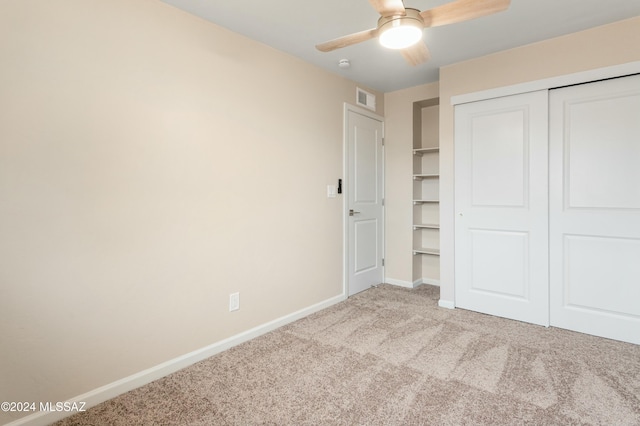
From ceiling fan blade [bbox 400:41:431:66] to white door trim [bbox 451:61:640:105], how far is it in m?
1.29

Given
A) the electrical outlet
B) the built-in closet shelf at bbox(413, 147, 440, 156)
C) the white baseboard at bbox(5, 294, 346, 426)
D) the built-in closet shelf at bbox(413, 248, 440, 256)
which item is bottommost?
the white baseboard at bbox(5, 294, 346, 426)

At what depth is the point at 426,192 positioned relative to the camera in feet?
14.3

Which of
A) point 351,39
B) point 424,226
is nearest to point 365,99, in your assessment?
point 424,226

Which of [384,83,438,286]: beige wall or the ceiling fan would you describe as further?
[384,83,438,286]: beige wall

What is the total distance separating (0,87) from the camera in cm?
157

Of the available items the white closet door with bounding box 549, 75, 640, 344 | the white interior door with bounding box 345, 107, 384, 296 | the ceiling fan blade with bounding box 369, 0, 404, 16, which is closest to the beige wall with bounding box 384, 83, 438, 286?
the white interior door with bounding box 345, 107, 384, 296

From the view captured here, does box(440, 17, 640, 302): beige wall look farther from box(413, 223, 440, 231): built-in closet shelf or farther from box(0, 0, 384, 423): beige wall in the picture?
box(0, 0, 384, 423): beige wall

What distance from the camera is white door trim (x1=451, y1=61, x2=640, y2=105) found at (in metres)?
2.51

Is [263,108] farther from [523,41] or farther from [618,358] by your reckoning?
[618,358]

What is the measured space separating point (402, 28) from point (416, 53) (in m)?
0.40

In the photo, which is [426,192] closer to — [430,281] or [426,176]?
[426,176]

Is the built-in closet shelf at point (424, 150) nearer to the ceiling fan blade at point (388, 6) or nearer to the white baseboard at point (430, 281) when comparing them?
the white baseboard at point (430, 281)

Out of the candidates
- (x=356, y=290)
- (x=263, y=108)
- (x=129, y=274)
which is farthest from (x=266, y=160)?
(x=356, y=290)

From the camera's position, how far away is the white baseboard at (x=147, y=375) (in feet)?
5.50
